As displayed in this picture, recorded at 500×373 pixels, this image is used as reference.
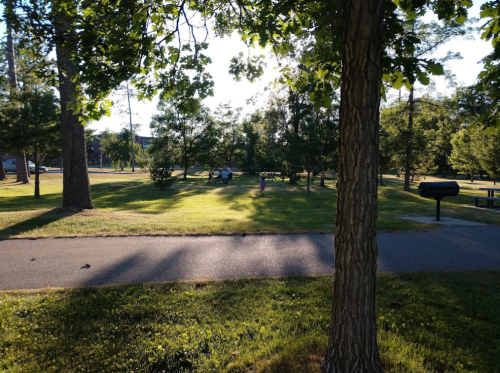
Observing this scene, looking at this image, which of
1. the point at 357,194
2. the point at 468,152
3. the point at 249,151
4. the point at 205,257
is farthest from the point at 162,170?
the point at 249,151

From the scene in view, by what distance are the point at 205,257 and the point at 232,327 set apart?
2.56m

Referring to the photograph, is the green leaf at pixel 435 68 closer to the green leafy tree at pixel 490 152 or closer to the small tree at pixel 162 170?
the green leafy tree at pixel 490 152

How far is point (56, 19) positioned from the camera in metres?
3.73

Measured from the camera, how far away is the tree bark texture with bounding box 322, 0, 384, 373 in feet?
7.91

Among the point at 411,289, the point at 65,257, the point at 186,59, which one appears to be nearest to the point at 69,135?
the point at 65,257

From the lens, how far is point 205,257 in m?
6.03

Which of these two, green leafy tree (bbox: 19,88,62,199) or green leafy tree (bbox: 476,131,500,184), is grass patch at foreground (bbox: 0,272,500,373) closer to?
green leafy tree (bbox: 19,88,62,199)

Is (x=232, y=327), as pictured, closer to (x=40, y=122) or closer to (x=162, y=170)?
(x=40, y=122)

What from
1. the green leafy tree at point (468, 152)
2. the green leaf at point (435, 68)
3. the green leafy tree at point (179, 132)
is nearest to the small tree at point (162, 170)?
the green leafy tree at point (179, 132)

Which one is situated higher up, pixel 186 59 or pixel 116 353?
pixel 186 59

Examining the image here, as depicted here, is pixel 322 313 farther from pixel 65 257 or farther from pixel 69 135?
pixel 69 135

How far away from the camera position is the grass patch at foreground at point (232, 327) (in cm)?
297

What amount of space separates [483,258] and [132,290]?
597 centimetres

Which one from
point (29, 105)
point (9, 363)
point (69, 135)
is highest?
point (29, 105)
